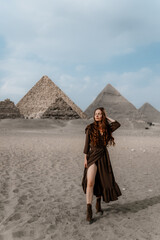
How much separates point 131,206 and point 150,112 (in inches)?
3820

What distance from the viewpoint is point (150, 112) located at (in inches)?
3853

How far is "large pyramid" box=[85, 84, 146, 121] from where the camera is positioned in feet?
242

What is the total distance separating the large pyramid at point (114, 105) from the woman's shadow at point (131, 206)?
2687 inches

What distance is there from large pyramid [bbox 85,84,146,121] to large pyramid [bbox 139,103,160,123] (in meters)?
21.4

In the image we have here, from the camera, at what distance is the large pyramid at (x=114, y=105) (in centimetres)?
7375

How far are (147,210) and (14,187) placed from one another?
2854 millimetres

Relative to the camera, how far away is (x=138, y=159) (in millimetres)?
9836

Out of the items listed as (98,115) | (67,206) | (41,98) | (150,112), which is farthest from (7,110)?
(150,112)

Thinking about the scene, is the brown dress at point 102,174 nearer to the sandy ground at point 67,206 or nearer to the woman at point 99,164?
the woman at point 99,164

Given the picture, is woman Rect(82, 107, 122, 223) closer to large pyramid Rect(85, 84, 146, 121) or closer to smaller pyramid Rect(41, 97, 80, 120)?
smaller pyramid Rect(41, 97, 80, 120)

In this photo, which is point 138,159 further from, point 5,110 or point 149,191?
point 5,110

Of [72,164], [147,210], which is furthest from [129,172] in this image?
[147,210]

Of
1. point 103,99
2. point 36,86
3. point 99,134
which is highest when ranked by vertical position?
point 36,86

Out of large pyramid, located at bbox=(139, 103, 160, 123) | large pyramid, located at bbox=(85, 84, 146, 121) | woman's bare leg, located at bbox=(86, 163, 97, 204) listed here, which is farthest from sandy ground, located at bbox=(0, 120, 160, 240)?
large pyramid, located at bbox=(139, 103, 160, 123)
